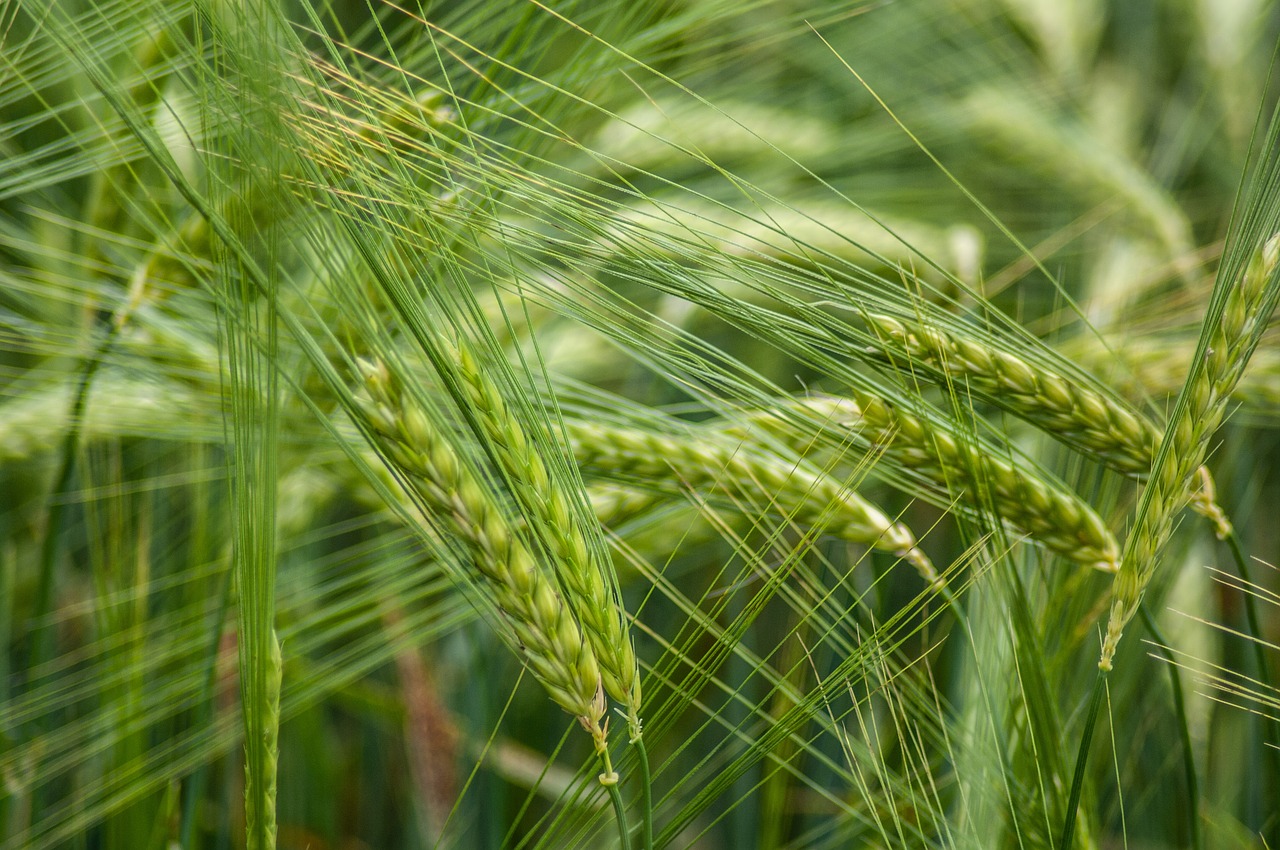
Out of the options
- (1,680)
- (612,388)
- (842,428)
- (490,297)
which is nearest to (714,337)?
(612,388)

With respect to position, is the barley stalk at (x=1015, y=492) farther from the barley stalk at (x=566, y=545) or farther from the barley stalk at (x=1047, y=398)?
the barley stalk at (x=566, y=545)

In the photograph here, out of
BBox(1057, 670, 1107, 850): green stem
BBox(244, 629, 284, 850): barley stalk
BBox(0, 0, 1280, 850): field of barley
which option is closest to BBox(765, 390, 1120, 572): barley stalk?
BBox(0, 0, 1280, 850): field of barley

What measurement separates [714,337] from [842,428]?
679 millimetres

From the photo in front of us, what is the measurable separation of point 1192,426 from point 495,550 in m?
0.28

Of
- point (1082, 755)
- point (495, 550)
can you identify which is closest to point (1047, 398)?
point (1082, 755)

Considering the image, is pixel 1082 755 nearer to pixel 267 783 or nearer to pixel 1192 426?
pixel 1192 426

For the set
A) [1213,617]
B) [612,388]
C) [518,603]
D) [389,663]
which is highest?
[612,388]

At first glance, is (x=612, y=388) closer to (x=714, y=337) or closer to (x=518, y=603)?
(x=714, y=337)

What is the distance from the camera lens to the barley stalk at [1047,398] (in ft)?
1.44

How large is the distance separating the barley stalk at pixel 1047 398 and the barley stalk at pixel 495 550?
0.21 meters

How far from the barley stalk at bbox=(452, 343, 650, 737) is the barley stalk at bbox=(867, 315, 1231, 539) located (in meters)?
0.19

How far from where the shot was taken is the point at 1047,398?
1.46ft

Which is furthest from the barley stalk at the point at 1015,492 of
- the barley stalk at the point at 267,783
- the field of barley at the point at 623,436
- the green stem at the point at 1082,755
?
the barley stalk at the point at 267,783

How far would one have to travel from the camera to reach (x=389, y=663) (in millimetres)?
1122
